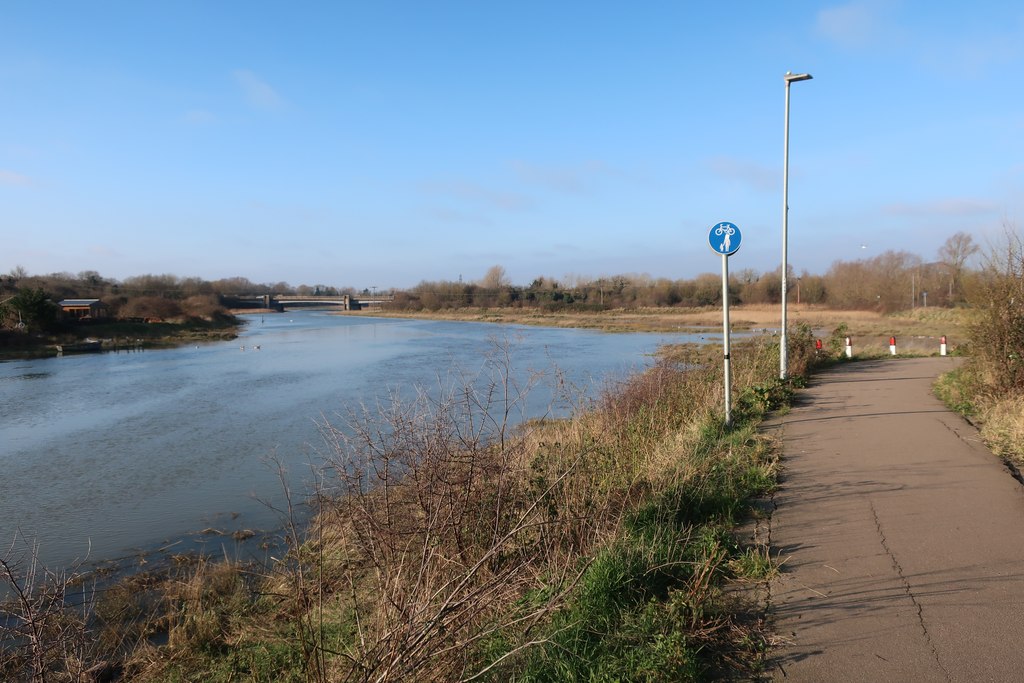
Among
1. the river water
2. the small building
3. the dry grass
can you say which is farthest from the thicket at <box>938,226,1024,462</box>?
the small building

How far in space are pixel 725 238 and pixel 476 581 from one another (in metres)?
7.22

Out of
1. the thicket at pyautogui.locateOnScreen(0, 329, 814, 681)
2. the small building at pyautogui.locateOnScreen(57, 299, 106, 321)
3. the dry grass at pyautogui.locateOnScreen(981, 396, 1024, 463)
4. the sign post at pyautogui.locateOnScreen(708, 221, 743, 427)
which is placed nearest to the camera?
the thicket at pyautogui.locateOnScreen(0, 329, 814, 681)

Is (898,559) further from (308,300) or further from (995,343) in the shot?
(308,300)

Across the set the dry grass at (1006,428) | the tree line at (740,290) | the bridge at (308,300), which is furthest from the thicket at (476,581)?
the bridge at (308,300)

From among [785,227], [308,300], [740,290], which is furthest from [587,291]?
[785,227]

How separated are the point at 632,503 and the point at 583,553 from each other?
1.28 metres

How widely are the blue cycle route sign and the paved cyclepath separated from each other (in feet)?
9.42

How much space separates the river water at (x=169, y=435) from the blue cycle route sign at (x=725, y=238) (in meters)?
3.00

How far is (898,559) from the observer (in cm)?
507

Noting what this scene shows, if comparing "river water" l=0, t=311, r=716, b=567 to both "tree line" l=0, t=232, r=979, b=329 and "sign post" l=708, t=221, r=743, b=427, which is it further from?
"tree line" l=0, t=232, r=979, b=329

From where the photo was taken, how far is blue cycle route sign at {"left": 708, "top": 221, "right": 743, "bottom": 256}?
32.8 ft

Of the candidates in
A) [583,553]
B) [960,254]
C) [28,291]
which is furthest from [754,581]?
[960,254]

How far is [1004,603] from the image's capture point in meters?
4.30

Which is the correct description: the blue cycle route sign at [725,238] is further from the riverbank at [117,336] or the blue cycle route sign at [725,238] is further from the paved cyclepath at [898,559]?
the riverbank at [117,336]
